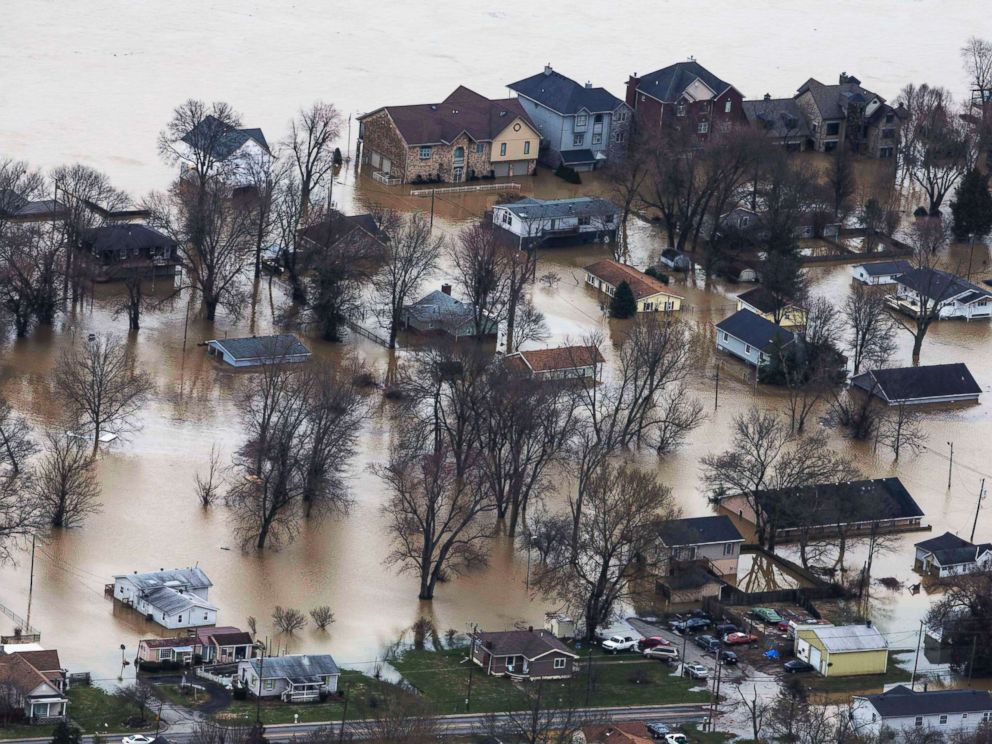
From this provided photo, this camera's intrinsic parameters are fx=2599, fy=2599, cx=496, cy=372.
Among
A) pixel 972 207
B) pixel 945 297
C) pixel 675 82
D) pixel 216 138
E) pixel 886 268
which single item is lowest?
pixel 886 268

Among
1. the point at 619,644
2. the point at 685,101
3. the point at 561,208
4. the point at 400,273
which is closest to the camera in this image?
the point at 619,644

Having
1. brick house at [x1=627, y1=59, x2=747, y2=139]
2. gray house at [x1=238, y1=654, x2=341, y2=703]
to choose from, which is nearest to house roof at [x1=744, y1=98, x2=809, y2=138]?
brick house at [x1=627, y1=59, x2=747, y2=139]

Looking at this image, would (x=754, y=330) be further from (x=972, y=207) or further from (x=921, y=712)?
(x=921, y=712)

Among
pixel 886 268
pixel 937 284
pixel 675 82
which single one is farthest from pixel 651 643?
pixel 675 82

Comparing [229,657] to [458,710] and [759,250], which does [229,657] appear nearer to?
[458,710]

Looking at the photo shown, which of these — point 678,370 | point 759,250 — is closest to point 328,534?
point 678,370

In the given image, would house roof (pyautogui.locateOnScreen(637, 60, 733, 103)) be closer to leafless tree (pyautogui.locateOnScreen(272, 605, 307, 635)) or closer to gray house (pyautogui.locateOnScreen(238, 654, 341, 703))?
leafless tree (pyautogui.locateOnScreen(272, 605, 307, 635))

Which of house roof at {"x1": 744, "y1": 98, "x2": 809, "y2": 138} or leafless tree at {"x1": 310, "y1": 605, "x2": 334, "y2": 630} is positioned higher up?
house roof at {"x1": 744, "y1": 98, "x2": 809, "y2": 138}

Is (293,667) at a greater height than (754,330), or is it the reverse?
(754,330)
